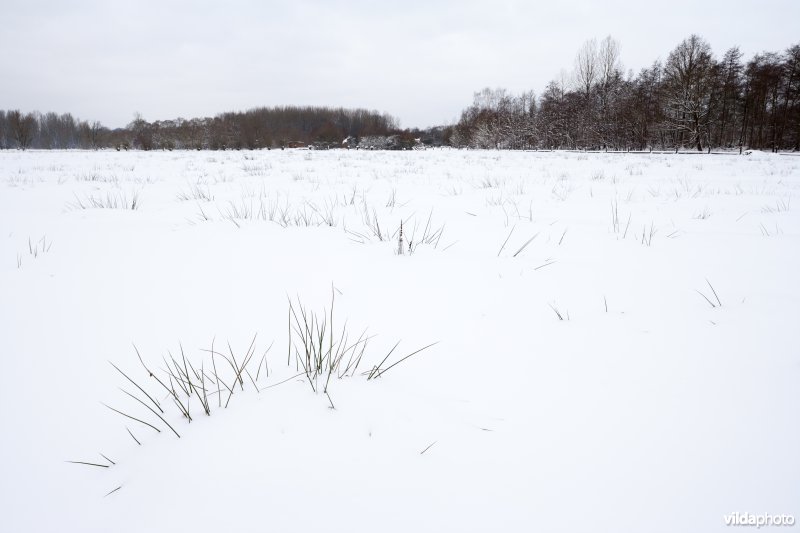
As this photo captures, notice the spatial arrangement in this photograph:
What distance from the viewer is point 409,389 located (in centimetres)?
101

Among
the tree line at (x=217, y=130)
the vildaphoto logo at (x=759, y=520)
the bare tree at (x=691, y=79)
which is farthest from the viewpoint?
the tree line at (x=217, y=130)

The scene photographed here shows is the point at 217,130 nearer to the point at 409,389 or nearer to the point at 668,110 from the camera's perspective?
the point at 668,110

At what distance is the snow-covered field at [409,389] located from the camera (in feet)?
2.31

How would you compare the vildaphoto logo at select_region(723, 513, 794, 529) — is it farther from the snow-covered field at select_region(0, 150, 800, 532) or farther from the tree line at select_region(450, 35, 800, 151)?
the tree line at select_region(450, 35, 800, 151)

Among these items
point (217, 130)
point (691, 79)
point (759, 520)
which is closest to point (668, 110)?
point (691, 79)

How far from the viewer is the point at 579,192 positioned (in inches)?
185

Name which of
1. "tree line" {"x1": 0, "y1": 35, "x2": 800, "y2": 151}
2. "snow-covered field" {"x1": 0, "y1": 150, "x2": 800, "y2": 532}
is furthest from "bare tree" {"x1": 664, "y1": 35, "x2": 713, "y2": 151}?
"snow-covered field" {"x1": 0, "y1": 150, "x2": 800, "y2": 532}

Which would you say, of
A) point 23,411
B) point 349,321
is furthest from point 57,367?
point 349,321

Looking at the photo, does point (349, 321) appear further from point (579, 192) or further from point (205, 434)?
point (579, 192)

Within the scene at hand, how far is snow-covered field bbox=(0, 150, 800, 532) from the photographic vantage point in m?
0.70

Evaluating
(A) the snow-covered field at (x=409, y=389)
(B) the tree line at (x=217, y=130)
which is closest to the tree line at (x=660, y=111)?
(B) the tree line at (x=217, y=130)

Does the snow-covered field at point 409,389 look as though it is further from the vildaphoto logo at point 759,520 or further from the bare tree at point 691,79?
the bare tree at point 691,79

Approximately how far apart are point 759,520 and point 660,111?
133ft

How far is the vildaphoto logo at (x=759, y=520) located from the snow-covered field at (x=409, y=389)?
0.05ft
